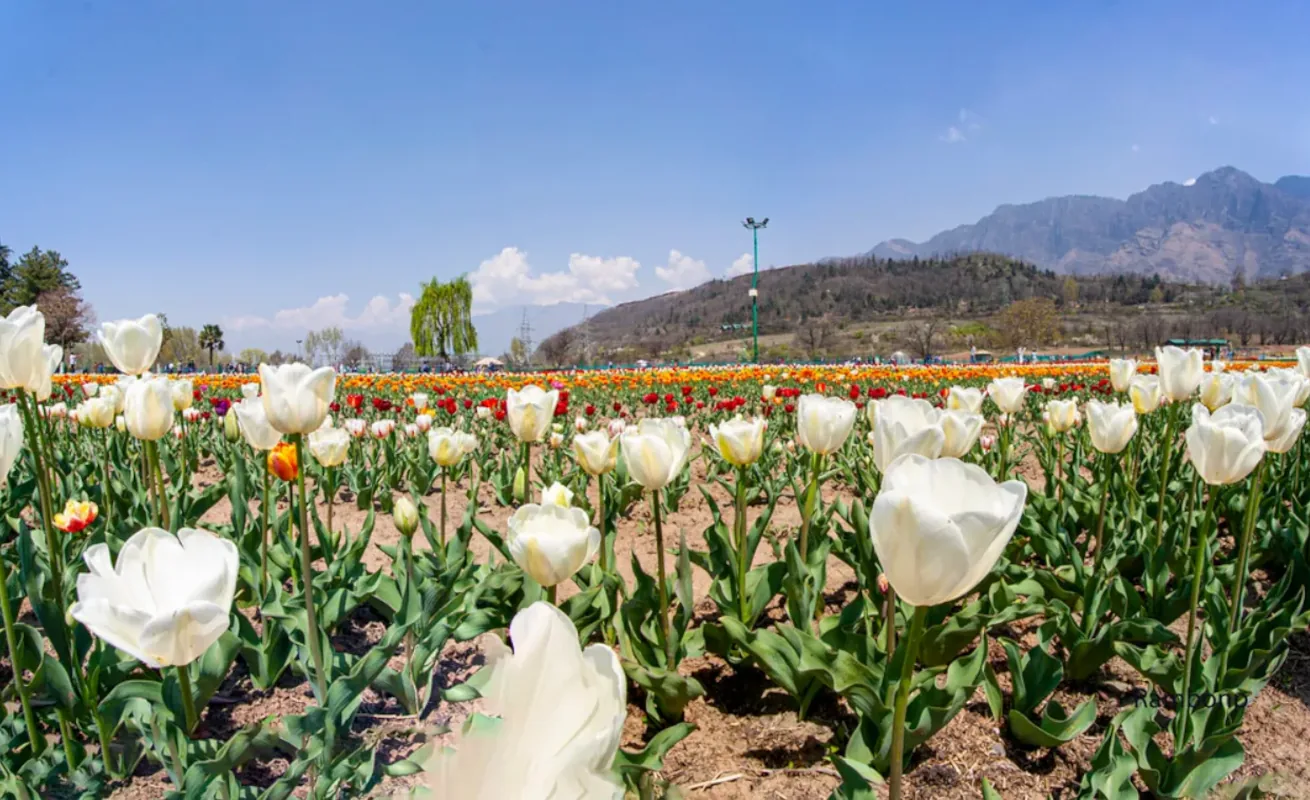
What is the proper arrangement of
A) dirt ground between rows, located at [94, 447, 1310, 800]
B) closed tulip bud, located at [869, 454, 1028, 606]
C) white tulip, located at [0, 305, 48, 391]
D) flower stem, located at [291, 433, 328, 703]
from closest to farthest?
closed tulip bud, located at [869, 454, 1028, 606] → flower stem, located at [291, 433, 328, 703] → white tulip, located at [0, 305, 48, 391] → dirt ground between rows, located at [94, 447, 1310, 800]

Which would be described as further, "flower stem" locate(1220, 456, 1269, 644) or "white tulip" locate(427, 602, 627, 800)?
"flower stem" locate(1220, 456, 1269, 644)

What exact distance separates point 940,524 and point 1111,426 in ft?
8.81

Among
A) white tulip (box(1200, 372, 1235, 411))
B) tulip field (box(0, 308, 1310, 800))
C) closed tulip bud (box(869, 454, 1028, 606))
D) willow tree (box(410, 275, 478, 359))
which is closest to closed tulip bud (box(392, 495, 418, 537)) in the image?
tulip field (box(0, 308, 1310, 800))

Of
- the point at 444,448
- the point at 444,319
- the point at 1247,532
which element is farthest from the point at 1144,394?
the point at 444,319

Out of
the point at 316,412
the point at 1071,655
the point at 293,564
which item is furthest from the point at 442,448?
the point at 1071,655

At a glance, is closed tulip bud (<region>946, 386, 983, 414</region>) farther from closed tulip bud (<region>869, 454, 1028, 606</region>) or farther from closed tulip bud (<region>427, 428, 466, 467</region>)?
closed tulip bud (<region>869, 454, 1028, 606</region>)

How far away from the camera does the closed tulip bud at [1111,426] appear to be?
124 inches

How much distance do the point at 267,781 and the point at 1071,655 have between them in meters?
2.65

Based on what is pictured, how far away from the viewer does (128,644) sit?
4.14 ft

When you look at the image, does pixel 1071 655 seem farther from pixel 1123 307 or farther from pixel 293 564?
pixel 1123 307

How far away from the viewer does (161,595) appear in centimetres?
136

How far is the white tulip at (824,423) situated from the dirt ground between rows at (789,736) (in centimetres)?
90

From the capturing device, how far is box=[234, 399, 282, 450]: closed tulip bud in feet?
7.79

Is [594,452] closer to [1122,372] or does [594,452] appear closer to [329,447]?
[329,447]
